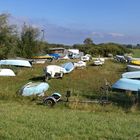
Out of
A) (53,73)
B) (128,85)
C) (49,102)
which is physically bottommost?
(53,73)

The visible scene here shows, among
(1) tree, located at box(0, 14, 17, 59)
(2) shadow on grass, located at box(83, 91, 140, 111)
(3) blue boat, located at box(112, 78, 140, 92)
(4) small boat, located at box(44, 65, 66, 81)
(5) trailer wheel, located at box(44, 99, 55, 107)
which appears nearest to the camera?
(5) trailer wheel, located at box(44, 99, 55, 107)

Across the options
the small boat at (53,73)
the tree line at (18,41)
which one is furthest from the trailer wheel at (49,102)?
the tree line at (18,41)

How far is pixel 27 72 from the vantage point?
38.3 metres

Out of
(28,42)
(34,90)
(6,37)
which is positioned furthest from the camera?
(28,42)

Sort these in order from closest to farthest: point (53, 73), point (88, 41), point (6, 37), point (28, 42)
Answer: point (53, 73) < point (6, 37) < point (28, 42) < point (88, 41)

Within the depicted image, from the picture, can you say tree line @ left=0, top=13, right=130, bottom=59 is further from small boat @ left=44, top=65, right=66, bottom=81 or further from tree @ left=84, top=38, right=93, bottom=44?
tree @ left=84, top=38, right=93, bottom=44

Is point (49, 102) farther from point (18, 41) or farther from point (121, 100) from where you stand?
point (18, 41)

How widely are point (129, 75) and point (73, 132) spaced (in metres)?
24.1

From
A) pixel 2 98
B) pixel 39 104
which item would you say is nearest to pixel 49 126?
pixel 39 104

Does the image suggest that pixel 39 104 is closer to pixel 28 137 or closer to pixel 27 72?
pixel 28 137

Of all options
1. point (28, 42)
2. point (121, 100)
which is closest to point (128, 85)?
point (121, 100)

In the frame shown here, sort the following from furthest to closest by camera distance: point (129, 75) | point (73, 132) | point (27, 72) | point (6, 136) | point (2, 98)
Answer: point (27, 72), point (129, 75), point (2, 98), point (73, 132), point (6, 136)

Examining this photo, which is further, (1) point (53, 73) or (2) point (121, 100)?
(1) point (53, 73)

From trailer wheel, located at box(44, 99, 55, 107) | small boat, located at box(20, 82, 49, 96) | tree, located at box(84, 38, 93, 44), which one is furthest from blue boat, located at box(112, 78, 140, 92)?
tree, located at box(84, 38, 93, 44)
